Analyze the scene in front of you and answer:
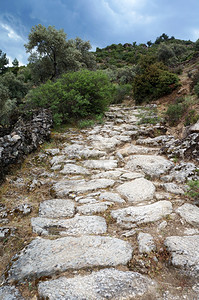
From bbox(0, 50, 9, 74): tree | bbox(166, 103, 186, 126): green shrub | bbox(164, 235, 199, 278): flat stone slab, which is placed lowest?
bbox(164, 235, 199, 278): flat stone slab

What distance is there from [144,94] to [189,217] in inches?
567

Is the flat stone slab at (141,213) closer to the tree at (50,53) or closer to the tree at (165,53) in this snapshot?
the tree at (50,53)

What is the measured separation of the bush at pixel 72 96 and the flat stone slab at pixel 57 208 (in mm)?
5327

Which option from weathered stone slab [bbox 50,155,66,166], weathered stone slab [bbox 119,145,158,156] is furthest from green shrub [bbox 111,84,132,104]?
weathered stone slab [bbox 50,155,66,166]

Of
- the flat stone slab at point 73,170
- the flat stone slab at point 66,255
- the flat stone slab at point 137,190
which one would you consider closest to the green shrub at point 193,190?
the flat stone slab at point 137,190

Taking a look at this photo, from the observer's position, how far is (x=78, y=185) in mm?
→ 4285

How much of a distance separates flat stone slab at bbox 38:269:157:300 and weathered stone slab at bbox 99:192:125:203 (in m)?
1.61

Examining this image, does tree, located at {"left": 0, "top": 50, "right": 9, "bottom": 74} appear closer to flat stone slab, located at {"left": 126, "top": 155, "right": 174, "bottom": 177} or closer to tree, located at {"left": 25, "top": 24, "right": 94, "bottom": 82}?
tree, located at {"left": 25, "top": 24, "right": 94, "bottom": 82}

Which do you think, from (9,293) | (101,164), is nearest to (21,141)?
(101,164)

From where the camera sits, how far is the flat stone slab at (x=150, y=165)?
455 cm

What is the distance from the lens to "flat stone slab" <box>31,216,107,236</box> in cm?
272

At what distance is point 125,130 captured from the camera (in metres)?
8.73

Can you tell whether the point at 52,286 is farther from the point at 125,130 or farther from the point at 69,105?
the point at 69,105

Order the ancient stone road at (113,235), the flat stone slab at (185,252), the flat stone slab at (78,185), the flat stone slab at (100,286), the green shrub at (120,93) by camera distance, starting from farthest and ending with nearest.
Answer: the green shrub at (120,93), the flat stone slab at (78,185), the flat stone slab at (185,252), the ancient stone road at (113,235), the flat stone slab at (100,286)
